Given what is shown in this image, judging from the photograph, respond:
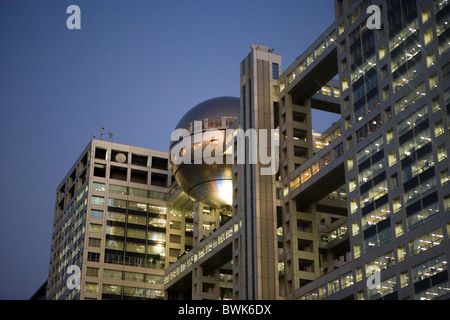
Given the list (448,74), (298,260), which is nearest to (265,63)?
(298,260)

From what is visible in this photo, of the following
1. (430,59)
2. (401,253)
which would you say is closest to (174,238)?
(401,253)

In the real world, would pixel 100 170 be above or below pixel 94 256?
above

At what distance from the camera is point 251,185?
102250mm

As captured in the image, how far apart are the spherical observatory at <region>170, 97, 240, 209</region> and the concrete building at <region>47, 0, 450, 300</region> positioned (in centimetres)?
105

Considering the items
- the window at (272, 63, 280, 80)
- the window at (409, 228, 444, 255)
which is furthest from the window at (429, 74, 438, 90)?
the window at (272, 63, 280, 80)

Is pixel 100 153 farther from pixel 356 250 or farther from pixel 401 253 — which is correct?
pixel 401 253

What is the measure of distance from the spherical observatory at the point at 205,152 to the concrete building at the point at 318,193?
1.05m

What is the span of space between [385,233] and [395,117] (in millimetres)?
12062

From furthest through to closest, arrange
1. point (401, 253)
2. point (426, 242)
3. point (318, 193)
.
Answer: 1. point (318, 193)
2. point (401, 253)
3. point (426, 242)

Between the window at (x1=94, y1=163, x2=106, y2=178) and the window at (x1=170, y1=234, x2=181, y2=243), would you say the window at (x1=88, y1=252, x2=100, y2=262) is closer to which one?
the window at (x1=170, y1=234, x2=181, y2=243)

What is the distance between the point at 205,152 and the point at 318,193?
2668 cm

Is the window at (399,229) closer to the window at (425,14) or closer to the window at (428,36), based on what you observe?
→ the window at (428,36)

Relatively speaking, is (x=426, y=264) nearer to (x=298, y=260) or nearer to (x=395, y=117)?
(x=395, y=117)

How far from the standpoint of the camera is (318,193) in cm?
9862
